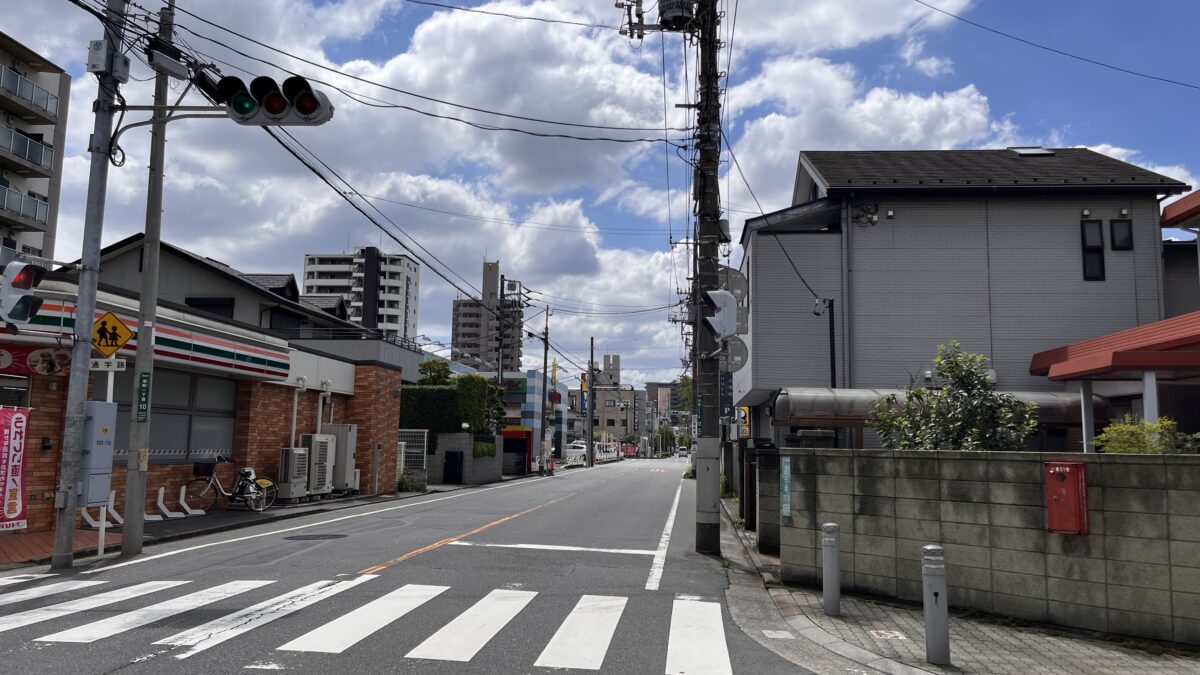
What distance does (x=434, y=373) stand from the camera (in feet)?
142

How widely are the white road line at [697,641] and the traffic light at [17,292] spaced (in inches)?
377

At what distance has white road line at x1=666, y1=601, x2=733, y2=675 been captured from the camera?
631 cm

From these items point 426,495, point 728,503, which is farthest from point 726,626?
point 426,495

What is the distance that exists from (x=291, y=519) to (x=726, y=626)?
1286 centimetres

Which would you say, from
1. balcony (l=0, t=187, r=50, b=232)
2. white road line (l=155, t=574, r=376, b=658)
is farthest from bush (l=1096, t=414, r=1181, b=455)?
balcony (l=0, t=187, r=50, b=232)

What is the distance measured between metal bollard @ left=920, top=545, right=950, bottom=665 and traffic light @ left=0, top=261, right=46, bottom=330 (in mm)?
11652

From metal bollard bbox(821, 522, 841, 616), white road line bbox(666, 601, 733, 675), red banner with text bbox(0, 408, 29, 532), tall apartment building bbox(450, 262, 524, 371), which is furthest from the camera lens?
tall apartment building bbox(450, 262, 524, 371)

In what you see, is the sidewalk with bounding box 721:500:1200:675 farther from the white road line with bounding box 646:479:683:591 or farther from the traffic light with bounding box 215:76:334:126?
the traffic light with bounding box 215:76:334:126

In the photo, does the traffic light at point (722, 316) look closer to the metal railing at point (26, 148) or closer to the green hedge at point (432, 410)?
the green hedge at point (432, 410)

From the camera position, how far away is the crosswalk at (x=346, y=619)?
6.48 meters

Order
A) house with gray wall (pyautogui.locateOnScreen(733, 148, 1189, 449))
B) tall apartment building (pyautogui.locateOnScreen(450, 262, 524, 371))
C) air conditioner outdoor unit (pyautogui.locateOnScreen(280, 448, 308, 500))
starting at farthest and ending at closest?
tall apartment building (pyautogui.locateOnScreen(450, 262, 524, 371)) → house with gray wall (pyautogui.locateOnScreen(733, 148, 1189, 449)) → air conditioner outdoor unit (pyautogui.locateOnScreen(280, 448, 308, 500))

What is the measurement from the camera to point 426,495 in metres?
26.7

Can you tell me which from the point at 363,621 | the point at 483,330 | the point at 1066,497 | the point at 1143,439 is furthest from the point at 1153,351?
the point at 483,330

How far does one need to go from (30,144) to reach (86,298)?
31165mm
